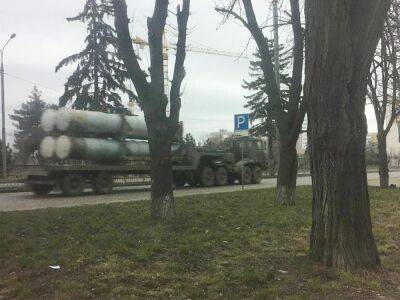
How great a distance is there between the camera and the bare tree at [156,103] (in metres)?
9.68

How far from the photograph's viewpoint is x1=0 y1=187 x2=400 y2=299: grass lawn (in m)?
5.54

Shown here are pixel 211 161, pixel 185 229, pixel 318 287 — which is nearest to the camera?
pixel 318 287

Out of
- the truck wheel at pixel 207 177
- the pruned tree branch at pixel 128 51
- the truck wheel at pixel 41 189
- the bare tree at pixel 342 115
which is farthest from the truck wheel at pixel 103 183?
the bare tree at pixel 342 115

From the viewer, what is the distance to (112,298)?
5258mm

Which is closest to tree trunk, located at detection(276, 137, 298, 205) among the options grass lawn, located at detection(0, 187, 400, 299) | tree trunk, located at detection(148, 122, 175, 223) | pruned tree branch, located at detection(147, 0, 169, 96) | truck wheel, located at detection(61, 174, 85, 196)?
grass lawn, located at detection(0, 187, 400, 299)

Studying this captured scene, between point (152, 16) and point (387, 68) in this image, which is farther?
point (387, 68)

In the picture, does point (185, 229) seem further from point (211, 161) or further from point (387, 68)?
point (211, 161)

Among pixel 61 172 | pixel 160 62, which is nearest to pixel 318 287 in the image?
pixel 160 62

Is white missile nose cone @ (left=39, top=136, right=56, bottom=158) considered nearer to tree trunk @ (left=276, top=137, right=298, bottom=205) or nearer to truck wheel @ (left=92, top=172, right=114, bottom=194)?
truck wheel @ (left=92, top=172, right=114, bottom=194)

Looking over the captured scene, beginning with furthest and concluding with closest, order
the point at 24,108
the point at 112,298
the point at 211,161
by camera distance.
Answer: the point at 24,108 < the point at 211,161 < the point at 112,298

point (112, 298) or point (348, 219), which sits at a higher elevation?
point (348, 219)

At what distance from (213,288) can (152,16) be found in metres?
5.82

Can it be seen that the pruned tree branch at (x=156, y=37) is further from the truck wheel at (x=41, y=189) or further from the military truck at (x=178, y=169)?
the truck wheel at (x=41, y=189)

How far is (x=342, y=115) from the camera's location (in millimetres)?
6250
